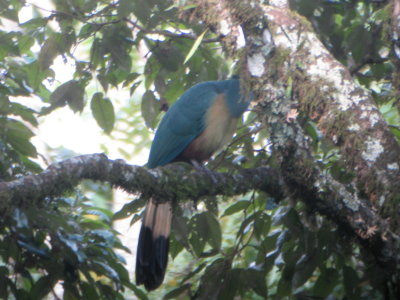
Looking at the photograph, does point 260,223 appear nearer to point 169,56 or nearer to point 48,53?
point 169,56

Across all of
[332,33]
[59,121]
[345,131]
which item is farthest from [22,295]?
[59,121]

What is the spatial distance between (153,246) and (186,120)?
0.94 meters

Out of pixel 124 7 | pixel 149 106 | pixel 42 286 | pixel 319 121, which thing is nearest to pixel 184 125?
pixel 149 106

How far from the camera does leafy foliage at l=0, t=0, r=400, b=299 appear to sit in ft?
9.12

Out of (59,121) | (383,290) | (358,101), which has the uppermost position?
(59,121)

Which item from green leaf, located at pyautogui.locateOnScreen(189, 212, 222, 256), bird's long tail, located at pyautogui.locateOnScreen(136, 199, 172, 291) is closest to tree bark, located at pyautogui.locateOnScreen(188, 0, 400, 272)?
green leaf, located at pyautogui.locateOnScreen(189, 212, 222, 256)

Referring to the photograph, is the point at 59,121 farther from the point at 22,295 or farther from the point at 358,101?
the point at 358,101

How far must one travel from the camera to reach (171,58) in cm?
326

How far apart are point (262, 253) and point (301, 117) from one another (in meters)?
0.70

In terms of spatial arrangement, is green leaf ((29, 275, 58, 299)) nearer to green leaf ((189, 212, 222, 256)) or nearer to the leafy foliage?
the leafy foliage

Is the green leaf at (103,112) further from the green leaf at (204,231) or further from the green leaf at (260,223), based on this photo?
the green leaf at (260,223)

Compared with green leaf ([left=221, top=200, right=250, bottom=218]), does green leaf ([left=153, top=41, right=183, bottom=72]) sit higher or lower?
higher

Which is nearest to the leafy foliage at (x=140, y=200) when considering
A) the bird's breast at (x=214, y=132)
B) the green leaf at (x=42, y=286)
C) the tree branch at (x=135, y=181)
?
the green leaf at (x=42, y=286)

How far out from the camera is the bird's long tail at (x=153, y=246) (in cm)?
319
